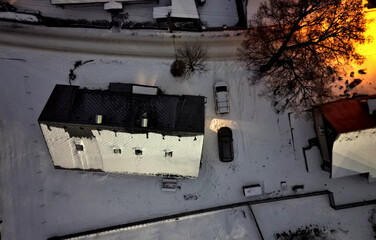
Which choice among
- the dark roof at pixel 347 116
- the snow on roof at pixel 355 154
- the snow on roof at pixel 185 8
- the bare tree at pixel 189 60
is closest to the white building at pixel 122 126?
the bare tree at pixel 189 60

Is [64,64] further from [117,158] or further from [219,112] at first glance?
[219,112]

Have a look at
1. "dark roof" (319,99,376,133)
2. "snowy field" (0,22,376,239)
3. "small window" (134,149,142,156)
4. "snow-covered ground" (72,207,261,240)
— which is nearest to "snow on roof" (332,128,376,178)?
"dark roof" (319,99,376,133)

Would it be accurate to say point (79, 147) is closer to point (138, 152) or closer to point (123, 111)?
point (138, 152)

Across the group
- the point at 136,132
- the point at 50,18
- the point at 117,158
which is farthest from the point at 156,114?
the point at 50,18

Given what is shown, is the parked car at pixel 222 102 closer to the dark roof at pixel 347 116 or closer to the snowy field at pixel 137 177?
the snowy field at pixel 137 177

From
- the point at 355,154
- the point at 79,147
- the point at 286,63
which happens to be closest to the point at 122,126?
the point at 79,147

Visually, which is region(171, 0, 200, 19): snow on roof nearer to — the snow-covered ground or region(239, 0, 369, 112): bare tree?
region(239, 0, 369, 112): bare tree

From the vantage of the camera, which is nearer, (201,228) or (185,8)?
(201,228)
